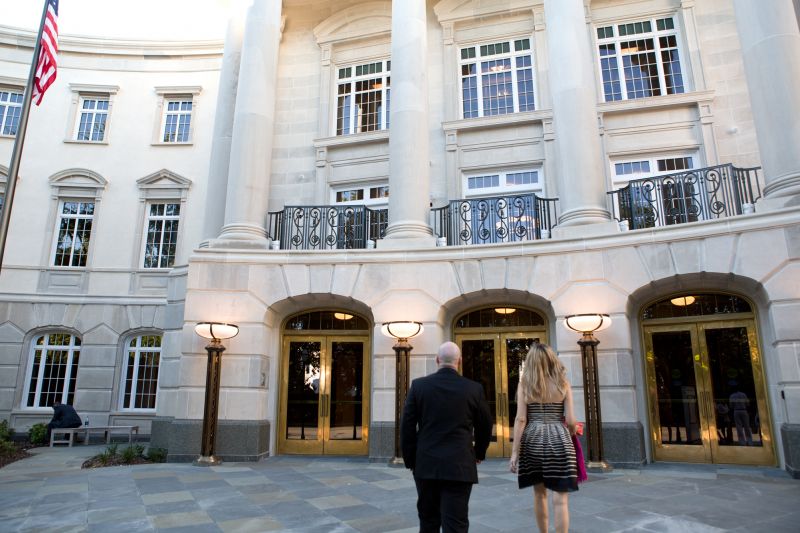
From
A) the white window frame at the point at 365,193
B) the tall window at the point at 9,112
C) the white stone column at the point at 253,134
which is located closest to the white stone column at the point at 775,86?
the white window frame at the point at 365,193

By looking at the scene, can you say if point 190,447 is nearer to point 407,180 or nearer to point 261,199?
point 261,199

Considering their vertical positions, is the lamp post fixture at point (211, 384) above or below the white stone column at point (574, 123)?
below

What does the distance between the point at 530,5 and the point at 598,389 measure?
11.1 m

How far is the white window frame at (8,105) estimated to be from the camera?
20.3m

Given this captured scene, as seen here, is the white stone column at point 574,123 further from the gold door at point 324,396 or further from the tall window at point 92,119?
the tall window at point 92,119

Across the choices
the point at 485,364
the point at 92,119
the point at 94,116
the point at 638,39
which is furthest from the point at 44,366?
the point at 638,39

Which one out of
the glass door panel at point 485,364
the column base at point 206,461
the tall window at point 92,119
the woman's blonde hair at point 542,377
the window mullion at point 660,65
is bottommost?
the column base at point 206,461

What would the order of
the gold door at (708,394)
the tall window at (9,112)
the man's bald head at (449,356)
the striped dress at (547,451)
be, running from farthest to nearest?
the tall window at (9,112)
the gold door at (708,394)
the striped dress at (547,451)
the man's bald head at (449,356)

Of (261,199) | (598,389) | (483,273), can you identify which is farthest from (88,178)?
(598,389)

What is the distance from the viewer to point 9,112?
20.5 m

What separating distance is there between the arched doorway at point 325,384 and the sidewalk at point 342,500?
76.2 inches

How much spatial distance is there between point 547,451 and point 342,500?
4038 mm

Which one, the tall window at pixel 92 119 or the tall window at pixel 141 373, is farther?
the tall window at pixel 92 119

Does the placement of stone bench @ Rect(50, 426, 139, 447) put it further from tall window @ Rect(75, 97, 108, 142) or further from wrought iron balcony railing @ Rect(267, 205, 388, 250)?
tall window @ Rect(75, 97, 108, 142)
